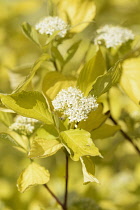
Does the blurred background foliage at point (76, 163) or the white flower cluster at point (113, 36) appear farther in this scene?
the blurred background foliage at point (76, 163)

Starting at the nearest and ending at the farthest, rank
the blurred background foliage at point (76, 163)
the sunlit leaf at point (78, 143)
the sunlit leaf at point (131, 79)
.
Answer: the sunlit leaf at point (78, 143), the sunlit leaf at point (131, 79), the blurred background foliage at point (76, 163)

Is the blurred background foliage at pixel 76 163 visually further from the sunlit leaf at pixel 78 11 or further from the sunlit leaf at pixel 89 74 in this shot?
the sunlit leaf at pixel 89 74

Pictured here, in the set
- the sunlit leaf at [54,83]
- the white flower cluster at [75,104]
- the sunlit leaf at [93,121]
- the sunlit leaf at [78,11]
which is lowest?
the sunlit leaf at [93,121]

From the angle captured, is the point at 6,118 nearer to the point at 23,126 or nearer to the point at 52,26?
the point at 23,126

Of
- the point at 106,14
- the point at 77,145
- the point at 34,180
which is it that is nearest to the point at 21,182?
the point at 34,180

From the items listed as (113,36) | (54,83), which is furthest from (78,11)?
(54,83)

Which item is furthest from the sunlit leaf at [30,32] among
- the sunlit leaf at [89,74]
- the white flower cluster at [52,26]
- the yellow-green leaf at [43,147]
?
the yellow-green leaf at [43,147]
